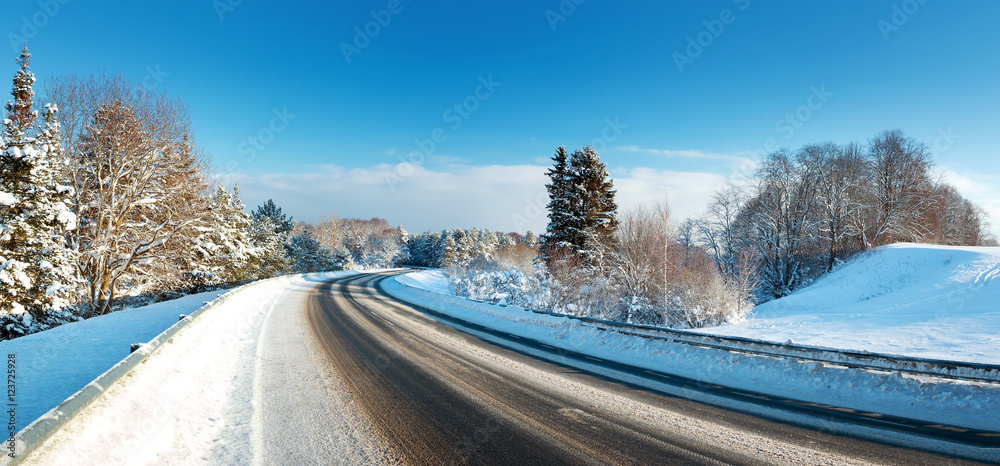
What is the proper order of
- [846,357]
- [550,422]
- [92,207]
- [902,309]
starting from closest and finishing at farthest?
[550,422]
[846,357]
[902,309]
[92,207]

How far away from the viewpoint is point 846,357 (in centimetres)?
591

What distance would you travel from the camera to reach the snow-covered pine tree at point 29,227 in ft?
40.7

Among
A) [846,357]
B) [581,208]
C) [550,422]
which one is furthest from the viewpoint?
[581,208]

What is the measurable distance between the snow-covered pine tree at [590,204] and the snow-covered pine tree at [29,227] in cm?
2439

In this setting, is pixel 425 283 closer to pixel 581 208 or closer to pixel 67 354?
pixel 581 208

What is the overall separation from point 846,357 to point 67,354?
1317cm

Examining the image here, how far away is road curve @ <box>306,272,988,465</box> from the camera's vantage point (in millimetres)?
3801

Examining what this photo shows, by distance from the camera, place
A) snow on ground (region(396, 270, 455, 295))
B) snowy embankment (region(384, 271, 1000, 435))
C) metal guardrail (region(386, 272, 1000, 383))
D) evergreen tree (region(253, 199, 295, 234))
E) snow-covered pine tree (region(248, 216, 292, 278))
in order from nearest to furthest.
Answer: snowy embankment (region(384, 271, 1000, 435)), metal guardrail (region(386, 272, 1000, 383)), snow on ground (region(396, 270, 455, 295)), snow-covered pine tree (region(248, 216, 292, 278)), evergreen tree (region(253, 199, 295, 234))

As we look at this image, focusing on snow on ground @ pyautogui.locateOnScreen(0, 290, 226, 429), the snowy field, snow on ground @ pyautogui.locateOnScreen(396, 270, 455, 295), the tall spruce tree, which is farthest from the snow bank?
snow on ground @ pyautogui.locateOnScreen(396, 270, 455, 295)

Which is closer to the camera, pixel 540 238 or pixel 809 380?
pixel 809 380

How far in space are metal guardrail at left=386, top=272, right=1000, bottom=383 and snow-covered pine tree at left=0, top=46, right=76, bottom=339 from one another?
20142mm

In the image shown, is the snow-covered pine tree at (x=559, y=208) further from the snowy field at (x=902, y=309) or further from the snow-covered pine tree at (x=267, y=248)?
the snow-covered pine tree at (x=267, y=248)

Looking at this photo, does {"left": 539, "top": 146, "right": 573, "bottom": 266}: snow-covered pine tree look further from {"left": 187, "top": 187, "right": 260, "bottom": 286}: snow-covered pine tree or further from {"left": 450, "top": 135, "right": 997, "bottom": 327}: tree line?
{"left": 187, "top": 187, "right": 260, "bottom": 286}: snow-covered pine tree

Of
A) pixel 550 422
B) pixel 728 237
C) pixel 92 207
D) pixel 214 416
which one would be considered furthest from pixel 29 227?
pixel 728 237
